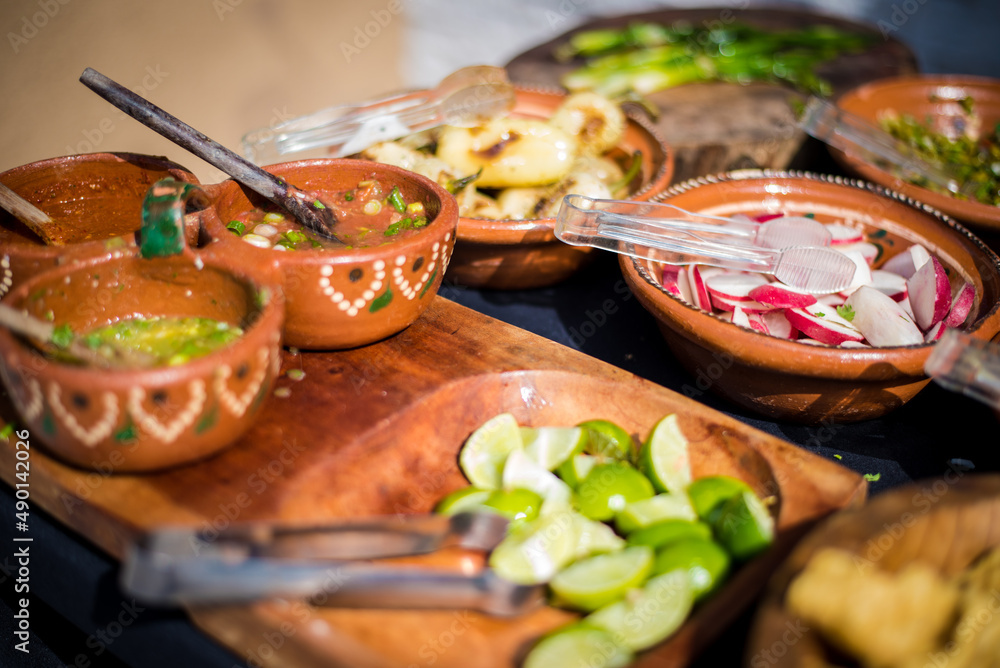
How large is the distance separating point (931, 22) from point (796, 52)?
7077 mm

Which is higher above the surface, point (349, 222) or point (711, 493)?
point (349, 222)

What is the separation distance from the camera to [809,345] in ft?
4.42

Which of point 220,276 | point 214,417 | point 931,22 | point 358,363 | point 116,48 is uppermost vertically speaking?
point 116,48

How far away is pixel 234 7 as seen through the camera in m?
3.89

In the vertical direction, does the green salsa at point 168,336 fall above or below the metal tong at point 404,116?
below

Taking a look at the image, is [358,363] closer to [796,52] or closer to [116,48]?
[116,48]

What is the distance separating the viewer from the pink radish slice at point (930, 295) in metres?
1.58

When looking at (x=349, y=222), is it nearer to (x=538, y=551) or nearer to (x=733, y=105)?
(x=538, y=551)

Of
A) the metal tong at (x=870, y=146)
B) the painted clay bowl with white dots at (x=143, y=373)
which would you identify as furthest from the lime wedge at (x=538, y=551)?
the metal tong at (x=870, y=146)

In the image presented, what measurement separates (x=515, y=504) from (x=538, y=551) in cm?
13

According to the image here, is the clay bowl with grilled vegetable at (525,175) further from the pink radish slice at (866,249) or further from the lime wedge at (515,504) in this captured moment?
the lime wedge at (515,504)

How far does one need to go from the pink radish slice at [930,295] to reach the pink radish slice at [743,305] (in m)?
0.34

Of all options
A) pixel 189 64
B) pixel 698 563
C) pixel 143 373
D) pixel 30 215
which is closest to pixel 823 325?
pixel 698 563

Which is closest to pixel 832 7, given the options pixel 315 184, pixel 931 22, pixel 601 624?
→ pixel 931 22
